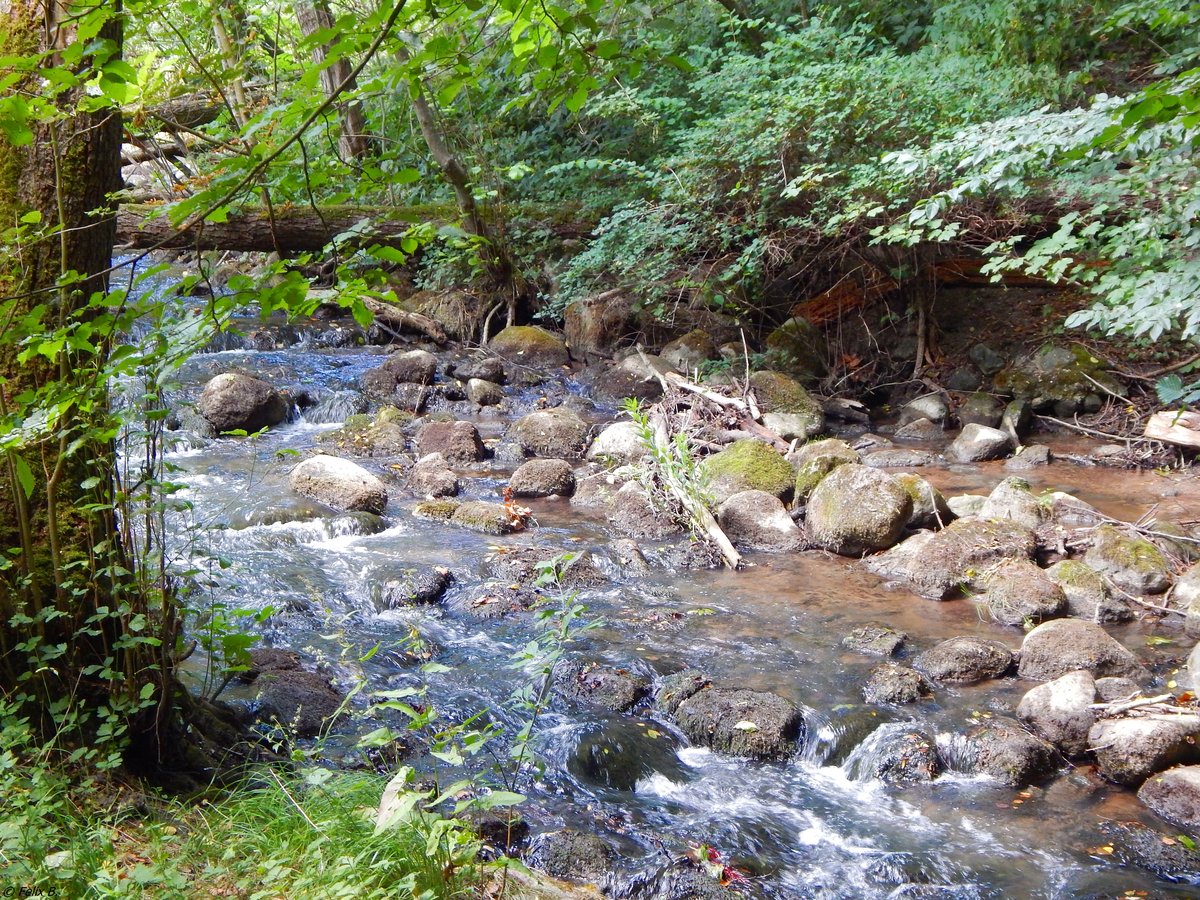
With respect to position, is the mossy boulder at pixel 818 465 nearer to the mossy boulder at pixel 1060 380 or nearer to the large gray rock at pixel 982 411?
the large gray rock at pixel 982 411

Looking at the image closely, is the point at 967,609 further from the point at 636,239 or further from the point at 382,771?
the point at 636,239

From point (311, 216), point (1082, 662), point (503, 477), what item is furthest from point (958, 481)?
point (311, 216)

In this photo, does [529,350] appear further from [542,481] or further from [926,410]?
[926,410]

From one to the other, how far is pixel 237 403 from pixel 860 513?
6.71m

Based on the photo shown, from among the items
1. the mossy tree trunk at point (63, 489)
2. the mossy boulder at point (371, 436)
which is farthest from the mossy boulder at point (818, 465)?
the mossy tree trunk at point (63, 489)

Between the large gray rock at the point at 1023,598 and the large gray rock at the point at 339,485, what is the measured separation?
5.04 m

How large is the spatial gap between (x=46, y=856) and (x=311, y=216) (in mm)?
11411

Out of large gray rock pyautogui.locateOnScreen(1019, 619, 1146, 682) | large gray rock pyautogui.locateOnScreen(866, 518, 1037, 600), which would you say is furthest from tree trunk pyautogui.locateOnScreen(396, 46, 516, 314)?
large gray rock pyautogui.locateOnScreen(1019, 619, 1146, 682)

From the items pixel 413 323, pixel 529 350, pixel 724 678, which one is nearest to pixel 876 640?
pixel 724 678

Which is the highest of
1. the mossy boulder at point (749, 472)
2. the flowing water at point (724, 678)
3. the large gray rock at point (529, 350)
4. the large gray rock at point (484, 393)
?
the large gray rock at point (529, 350)

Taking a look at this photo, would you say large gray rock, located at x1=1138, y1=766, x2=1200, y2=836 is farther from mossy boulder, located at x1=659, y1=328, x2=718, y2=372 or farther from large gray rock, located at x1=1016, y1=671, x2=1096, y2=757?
mossy boulder, located at x1=659, y1=328, x2=718, y2=372

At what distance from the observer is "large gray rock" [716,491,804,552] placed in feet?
24.1

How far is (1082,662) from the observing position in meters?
5.02

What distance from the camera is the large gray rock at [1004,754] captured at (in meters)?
4.33
